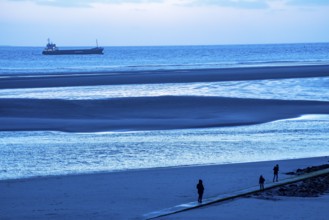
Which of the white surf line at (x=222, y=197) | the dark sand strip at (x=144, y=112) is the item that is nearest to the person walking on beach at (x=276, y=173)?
the white surf line at (x=222, y=197)

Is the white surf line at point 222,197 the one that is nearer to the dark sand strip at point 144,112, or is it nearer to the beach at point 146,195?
the beach at point 146,195

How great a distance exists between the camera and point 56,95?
163ft

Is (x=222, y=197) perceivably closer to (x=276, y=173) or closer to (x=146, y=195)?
(x=146, y=195)

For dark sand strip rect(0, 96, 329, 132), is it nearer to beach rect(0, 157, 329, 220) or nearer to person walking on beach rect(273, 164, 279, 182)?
beach rect(0, 157, 329, 220)

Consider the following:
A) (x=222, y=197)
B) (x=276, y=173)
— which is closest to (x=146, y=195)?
(x=222, y=197)

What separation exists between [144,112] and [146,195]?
21894mm

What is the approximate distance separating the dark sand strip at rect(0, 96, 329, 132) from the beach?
1172 cm

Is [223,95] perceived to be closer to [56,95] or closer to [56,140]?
[56,95]

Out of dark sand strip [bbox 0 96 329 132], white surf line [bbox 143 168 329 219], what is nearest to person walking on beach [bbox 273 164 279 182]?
white surf line [bbox 143 168 329 219]

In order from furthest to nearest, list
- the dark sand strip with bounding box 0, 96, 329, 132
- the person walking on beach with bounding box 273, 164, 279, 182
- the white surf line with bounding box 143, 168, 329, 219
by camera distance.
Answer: the dark sand strip with bounding box 0, 96, 329, 132
the person walking on beach with bounding box 273, 164, 279, 182
the white surf line with bounding box 143, 168, 329, 219

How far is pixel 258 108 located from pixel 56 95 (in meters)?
17.3

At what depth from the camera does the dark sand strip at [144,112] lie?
35188mm

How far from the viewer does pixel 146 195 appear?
62.4 feet

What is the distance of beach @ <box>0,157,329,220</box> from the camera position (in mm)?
16766
